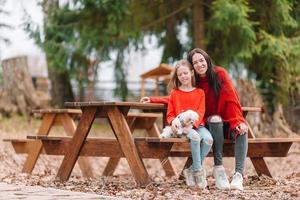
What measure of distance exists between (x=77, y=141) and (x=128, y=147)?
2.25ft

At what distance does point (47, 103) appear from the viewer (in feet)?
63.4

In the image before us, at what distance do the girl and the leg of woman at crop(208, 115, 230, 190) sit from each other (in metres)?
0.09

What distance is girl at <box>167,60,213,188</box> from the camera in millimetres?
5801

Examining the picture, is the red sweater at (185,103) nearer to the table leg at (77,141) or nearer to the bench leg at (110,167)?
the table leg at (77,141)

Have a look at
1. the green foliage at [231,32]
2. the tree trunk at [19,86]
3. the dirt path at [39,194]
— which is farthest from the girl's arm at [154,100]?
the tree trunk at [19,86]

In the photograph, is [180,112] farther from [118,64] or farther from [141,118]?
[118,64]

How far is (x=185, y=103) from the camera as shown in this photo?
605cm

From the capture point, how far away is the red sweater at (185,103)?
6.00 metres

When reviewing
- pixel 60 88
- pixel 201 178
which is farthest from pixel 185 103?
pixel 60 88

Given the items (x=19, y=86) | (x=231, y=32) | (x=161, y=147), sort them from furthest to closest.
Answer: (x=19, y=86) < (x=231, y=32) < (x=161, y=147)

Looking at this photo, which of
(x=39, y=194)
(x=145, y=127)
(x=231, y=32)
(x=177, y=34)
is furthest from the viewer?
(x=177, y=34)

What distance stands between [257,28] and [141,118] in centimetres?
741

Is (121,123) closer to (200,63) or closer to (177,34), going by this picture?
(200,63)

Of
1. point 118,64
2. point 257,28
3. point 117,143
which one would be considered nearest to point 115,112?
point 117,143
